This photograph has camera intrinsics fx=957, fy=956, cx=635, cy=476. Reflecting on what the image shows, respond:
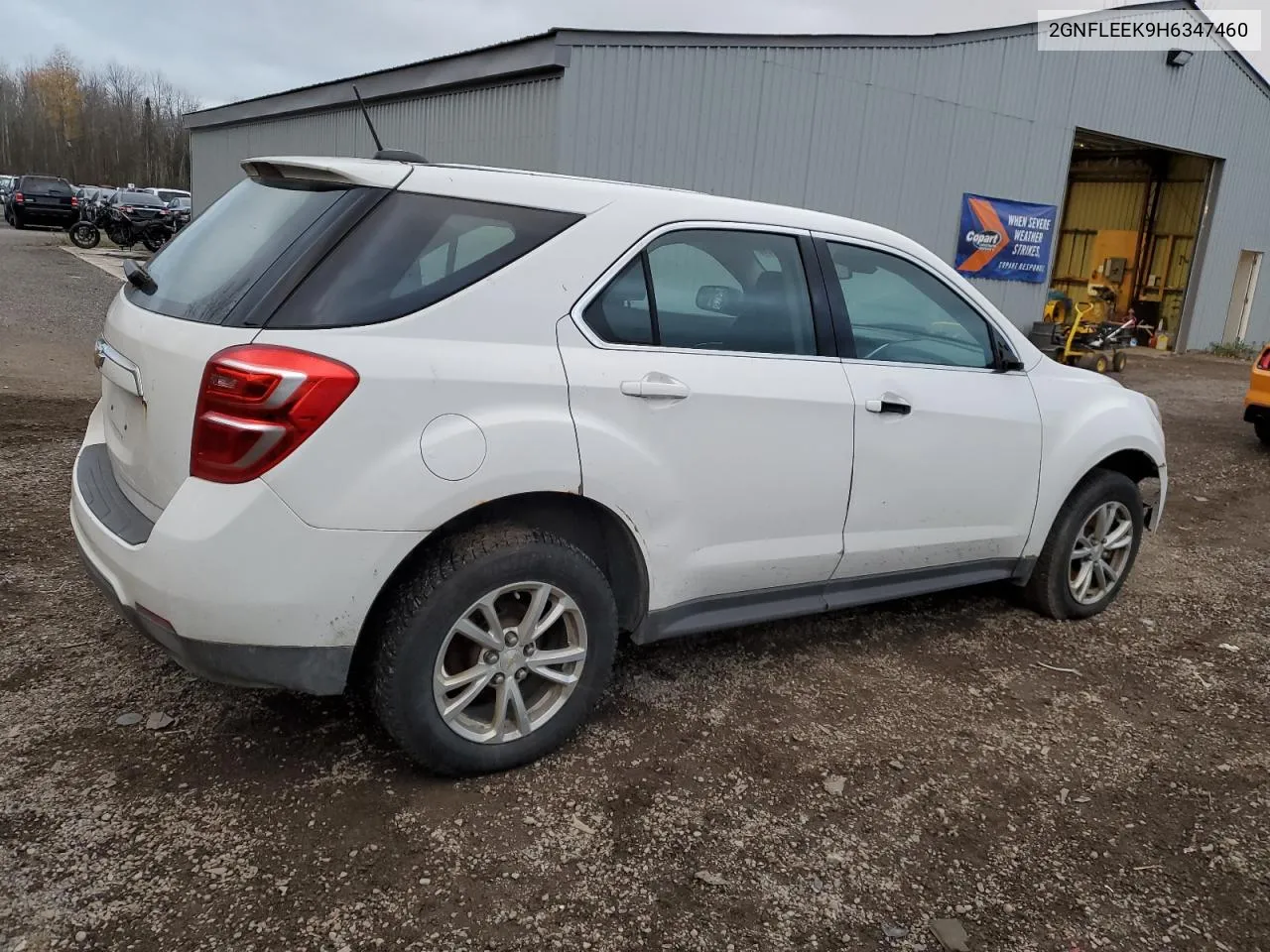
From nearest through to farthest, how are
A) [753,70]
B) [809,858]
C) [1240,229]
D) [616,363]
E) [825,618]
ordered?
1. [809,858]
2. [616,363]
3. [825,618]
4. [753,70]
5. [1240,229]

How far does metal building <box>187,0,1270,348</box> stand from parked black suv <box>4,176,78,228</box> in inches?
542

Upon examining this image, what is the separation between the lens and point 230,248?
2805 millimetres

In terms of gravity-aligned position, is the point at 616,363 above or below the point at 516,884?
above

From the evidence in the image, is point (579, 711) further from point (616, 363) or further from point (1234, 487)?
point (1234, 487)

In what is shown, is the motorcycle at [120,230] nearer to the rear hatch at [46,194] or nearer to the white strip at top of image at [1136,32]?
the rear hatch at [46,194]

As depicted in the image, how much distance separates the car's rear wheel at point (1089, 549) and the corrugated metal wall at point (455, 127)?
23.3 ft

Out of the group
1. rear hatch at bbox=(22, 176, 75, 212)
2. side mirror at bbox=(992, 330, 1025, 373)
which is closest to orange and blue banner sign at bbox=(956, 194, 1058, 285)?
side mirror at bbox=(992, 330, 1025, 373)

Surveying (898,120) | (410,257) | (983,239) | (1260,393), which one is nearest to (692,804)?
(410,257)

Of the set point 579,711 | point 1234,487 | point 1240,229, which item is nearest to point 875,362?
point 579,711

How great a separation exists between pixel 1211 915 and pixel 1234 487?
6290 millimetres

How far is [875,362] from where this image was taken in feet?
11.6

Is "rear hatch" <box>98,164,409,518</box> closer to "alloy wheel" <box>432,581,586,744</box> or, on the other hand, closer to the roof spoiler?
the roof spoiler

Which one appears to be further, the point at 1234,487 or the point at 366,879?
the point at 1234,487

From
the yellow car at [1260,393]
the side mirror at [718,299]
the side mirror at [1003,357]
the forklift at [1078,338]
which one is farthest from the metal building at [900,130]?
the side mirror at [718,299]
